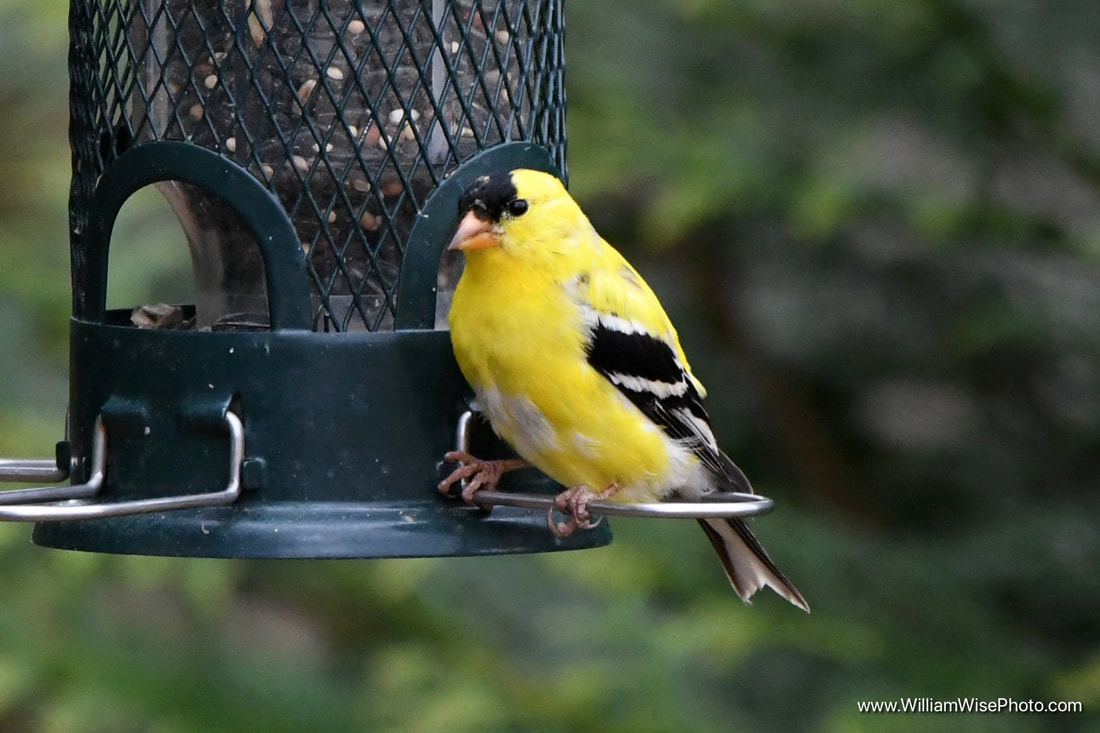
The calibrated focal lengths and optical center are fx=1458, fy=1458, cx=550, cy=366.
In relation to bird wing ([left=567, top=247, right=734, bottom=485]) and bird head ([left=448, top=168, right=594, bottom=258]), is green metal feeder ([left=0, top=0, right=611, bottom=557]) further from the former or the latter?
bird wing ([left=567, top=247, right=734, bottom=485])

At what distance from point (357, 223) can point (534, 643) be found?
2650 mm

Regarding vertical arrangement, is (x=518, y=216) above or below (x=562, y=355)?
above

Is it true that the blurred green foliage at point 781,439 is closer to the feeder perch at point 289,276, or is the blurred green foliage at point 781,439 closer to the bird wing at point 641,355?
the bird wing at point 641,355

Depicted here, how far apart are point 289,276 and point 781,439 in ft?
13.3

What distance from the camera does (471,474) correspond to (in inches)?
120

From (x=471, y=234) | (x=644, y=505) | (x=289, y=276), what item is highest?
(x=471, y=234)

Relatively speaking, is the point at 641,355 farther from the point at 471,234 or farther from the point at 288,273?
the point at 288,273

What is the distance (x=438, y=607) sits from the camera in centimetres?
517

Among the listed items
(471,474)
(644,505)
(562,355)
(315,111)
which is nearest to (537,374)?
(562,355)

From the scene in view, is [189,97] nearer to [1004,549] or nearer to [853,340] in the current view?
[1004,549]

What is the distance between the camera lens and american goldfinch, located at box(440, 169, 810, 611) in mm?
3041

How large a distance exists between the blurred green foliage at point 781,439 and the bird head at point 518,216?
1.83 m

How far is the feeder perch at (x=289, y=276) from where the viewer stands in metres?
2.93

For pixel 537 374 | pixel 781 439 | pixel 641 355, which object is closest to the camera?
pixel 537 374
